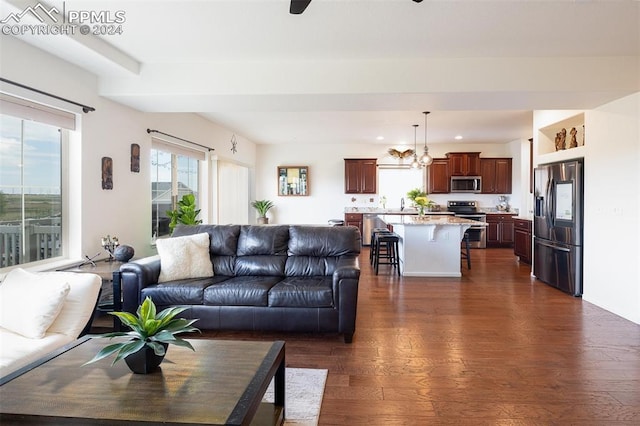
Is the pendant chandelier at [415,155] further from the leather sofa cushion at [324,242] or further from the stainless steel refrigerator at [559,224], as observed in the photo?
the leather sofa cushion at [324,242]

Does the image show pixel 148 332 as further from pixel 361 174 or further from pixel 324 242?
pixel 361 174

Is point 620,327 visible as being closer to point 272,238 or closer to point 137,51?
point 272,238

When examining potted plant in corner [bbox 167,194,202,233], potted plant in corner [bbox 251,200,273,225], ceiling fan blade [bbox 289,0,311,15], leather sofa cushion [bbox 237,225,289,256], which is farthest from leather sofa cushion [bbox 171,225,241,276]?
potted plant in corner [bbox 251,200,273,225]

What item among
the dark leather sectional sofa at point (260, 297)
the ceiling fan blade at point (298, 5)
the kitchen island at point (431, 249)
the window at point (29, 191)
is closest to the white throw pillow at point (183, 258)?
the dark leather sectional sofa at point (260, 297)

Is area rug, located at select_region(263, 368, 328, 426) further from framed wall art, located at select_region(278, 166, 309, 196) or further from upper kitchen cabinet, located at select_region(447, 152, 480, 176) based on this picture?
upper kitchen cabinet, located at select_region(447, 152, 480, 176)

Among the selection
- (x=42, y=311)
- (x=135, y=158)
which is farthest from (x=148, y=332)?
(x=135, y=158)

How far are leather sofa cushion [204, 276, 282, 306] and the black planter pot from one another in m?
1.55

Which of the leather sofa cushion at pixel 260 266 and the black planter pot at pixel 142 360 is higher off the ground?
the leather sofa cushion at pixel 260 266

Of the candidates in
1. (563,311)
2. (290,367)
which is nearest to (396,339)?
(290,367)

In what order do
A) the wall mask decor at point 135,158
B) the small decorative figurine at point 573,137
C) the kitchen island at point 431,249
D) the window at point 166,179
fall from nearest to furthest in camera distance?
the wall mask decor at point 135,158 < the small decorative figurine at point 573,137 < the window at point 166,179 < the kitchen island at point 431,249

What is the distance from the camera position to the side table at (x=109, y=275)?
3.34 m

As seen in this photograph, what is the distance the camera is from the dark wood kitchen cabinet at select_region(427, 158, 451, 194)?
9.15 meters

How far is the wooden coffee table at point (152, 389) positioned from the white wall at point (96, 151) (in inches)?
85.1

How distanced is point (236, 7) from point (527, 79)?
289 cm
